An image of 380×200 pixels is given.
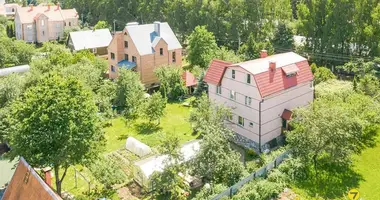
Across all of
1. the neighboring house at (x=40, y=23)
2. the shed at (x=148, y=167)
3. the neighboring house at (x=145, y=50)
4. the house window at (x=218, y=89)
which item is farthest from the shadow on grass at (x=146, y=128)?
the neighboring house at (x=40, y=23)

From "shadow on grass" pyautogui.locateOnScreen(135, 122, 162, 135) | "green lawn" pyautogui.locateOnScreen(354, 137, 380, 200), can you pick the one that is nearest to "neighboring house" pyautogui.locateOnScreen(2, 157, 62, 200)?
"shadow on grass" pyautogui.locateOnScreen(135, 122, 162, 135)

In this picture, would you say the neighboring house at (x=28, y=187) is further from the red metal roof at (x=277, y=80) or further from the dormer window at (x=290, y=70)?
the dormer window at (x=290, y=70)

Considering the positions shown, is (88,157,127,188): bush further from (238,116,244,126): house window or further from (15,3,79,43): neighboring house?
(15,3,79,43): neighboring house

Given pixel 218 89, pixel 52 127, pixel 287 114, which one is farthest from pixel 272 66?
pixel 52 127

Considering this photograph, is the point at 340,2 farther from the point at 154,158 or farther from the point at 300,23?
the point at 154,158

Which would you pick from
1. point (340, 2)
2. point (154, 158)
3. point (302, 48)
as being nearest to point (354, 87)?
point (340, 2)

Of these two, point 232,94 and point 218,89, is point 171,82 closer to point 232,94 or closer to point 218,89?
point 218,89
